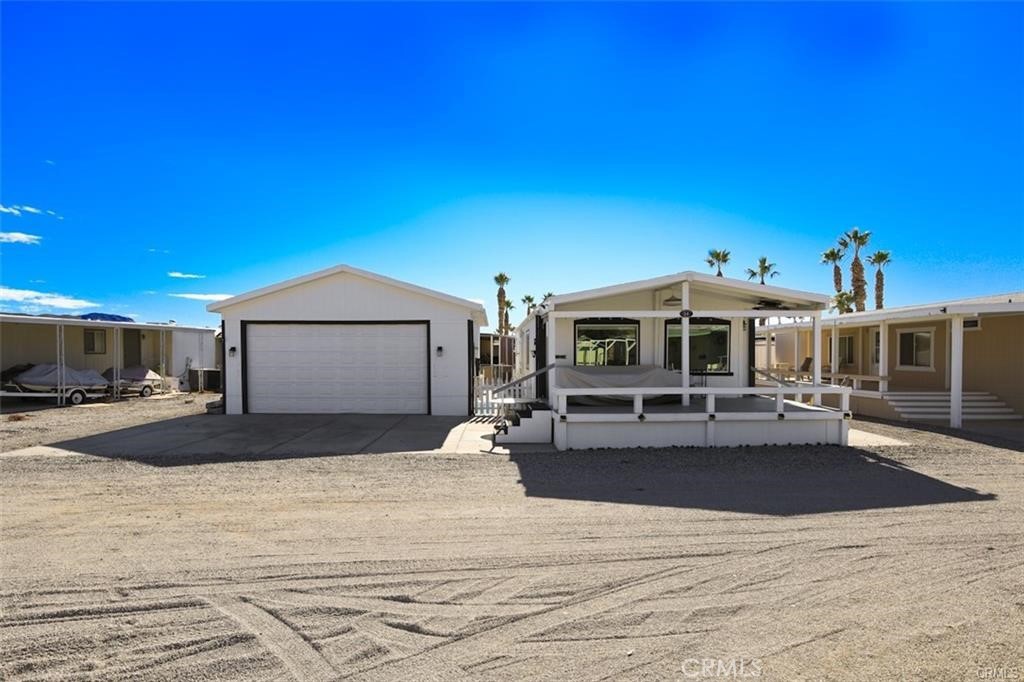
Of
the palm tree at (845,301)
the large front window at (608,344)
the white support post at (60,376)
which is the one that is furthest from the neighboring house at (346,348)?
the palm tree at (845,301)

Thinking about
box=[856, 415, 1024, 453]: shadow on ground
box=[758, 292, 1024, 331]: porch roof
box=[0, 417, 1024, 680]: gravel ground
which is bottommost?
box=[856, 415, 1024, 453]: shadow on ground

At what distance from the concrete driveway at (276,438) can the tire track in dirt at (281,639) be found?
17.9ft

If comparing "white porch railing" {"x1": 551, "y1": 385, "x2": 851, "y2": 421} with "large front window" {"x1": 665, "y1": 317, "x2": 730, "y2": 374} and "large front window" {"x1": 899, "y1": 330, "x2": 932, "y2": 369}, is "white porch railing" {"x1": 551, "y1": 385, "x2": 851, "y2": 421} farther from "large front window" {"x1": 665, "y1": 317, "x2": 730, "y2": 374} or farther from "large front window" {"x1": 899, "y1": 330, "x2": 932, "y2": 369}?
"large front window" {"x1": 899, "y1": 330, "x2": 932, "y2": 369}

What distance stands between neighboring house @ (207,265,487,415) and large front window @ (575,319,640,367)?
2940 mm

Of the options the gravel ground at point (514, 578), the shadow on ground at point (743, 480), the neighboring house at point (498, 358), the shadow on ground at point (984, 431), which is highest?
the neighboring house at point (498, 358)

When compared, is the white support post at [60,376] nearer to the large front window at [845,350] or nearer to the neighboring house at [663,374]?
the neighboring house at [663,374]

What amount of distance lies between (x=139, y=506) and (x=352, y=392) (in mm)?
8216

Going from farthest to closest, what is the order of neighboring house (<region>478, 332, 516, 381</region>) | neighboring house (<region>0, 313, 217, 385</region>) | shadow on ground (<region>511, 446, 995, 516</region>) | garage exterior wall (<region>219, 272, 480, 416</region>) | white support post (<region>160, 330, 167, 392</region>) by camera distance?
neighboring house (<region>478, 332, 516, 381</region>)
white support post (<region>160, 330, 167, 392</region>)
neighboring house (<region>0, 313, 217, 385</region>)
garage exterior wall (<region>219, 272, 480, 416</region>)
shadow on ground (<region>511, 446, 995, 516</region>)

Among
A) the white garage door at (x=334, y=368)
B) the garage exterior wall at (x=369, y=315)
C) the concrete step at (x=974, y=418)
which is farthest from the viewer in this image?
the white garage door at (x=334, y=368)

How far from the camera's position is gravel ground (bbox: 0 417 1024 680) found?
3.01 meters

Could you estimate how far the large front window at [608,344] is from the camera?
1243cm

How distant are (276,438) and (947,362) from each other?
16.5 metres

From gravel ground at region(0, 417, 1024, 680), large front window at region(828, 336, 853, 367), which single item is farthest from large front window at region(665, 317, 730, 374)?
large front window at region(828, 336, 853, 367)

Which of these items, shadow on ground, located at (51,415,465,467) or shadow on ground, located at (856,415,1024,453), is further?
shadow on ground, located at (856,415,1024,453)
